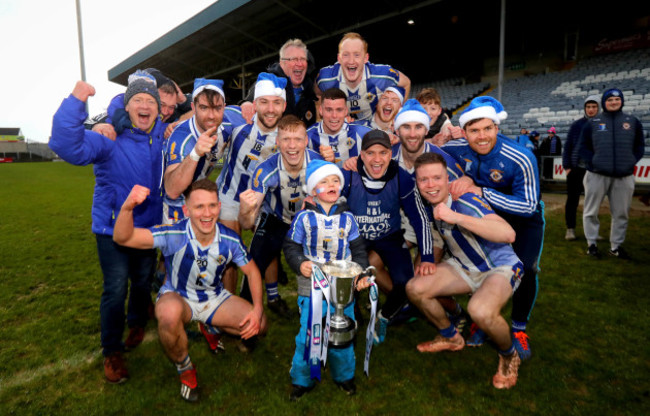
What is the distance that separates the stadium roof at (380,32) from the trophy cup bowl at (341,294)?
1904 cm

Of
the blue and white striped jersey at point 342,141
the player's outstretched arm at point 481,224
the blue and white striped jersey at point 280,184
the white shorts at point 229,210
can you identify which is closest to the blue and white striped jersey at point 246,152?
the white shorts at point 229,210

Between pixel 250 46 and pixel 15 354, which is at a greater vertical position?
pixel 250 46

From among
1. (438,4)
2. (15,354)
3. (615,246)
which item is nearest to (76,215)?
(15,354)

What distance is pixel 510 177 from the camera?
3.12 meters

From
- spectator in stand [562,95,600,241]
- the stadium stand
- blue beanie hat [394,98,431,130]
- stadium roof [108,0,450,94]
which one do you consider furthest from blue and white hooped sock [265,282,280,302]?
stadium roof [108,0,450,94]

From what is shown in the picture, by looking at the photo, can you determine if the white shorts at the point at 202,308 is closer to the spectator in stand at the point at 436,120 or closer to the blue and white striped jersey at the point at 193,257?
the blue and white striped jersey at the point at 193,257

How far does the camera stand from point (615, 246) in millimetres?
5613

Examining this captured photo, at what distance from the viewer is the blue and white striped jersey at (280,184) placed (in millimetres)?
3430

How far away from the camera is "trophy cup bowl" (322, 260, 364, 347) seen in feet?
7.71

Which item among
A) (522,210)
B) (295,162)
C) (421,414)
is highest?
(295,162)

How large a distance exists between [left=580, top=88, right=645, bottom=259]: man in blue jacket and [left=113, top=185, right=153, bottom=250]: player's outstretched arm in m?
6.27

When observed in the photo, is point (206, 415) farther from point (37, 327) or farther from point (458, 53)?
point (458, 53)

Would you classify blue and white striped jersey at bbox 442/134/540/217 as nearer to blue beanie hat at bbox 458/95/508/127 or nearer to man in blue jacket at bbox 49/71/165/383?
blue beanie hat at bbox 458/95/508/127

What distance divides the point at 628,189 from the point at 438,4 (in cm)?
1619
